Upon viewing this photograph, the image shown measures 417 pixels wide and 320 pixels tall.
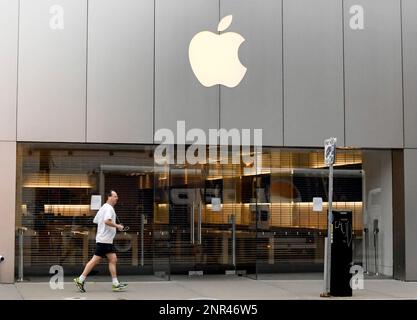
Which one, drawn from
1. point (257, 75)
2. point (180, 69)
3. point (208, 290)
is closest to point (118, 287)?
point (208, 290)

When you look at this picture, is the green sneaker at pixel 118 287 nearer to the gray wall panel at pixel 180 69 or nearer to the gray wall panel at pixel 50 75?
the gray wall panel at pixel 50 75

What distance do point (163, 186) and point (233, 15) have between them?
372cm

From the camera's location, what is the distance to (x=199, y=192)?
1490cm

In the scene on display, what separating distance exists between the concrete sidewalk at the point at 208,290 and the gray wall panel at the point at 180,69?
3.09 metres

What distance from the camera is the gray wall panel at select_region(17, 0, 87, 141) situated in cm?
1337

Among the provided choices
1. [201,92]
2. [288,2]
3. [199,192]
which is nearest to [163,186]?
[199,192]

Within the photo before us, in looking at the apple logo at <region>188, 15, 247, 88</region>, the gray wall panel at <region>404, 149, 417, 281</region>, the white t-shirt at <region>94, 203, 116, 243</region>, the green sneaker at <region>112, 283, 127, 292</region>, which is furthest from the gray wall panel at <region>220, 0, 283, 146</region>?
the green sneaker at <region>112, 283, 127, 292</region>

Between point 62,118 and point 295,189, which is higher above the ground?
point 62,118

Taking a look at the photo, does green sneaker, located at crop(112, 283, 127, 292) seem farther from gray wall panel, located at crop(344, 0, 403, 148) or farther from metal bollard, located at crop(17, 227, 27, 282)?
gray wall panel, located at crop(344, 0, 403, 148)

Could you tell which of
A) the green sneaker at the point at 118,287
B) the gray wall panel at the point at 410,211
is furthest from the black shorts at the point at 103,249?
the gray wall panel at the point at 410,211

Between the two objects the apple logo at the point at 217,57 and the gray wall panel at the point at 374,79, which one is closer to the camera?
the apple logo at the point at 217,57

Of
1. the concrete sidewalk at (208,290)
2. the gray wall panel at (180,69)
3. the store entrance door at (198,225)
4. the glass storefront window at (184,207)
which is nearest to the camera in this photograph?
the concrete sidewalk at (208,290)

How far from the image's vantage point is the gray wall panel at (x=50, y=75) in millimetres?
13367
